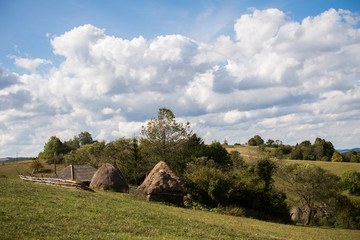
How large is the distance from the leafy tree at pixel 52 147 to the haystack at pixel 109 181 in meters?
93.6

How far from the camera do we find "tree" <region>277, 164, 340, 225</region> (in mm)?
51394

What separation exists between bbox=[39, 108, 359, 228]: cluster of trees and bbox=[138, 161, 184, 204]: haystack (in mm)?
3383

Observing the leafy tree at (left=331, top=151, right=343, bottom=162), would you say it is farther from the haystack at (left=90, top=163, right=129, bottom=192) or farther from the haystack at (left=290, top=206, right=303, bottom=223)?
the haystack at (left=90, top=163, right=129, bottom=192)

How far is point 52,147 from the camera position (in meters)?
120

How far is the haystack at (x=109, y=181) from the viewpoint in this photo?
108 ft

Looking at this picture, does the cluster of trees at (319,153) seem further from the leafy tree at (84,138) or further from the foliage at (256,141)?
the leafy tree at (84,138)

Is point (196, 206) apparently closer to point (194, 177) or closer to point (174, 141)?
point (194, 177)

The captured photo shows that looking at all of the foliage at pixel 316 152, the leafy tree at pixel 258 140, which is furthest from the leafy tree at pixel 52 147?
the leafy tree at pixel 258 140

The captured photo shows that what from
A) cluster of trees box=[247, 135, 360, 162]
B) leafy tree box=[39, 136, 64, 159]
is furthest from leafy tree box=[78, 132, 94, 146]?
cluster of trees box=[247, 135, 360, 162]

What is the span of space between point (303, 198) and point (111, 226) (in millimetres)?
52308

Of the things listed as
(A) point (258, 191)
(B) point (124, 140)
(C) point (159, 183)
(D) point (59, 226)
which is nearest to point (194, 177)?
(C) point (159, 183)

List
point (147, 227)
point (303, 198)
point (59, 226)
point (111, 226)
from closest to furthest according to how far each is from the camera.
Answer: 1. point (59, 226)
2. point (111, 226)
3. point (147, 227)
4. point (303, 198)

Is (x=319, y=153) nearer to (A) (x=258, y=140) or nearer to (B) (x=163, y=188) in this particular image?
(A) (x=258, y=140)

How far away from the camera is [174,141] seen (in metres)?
53.1
